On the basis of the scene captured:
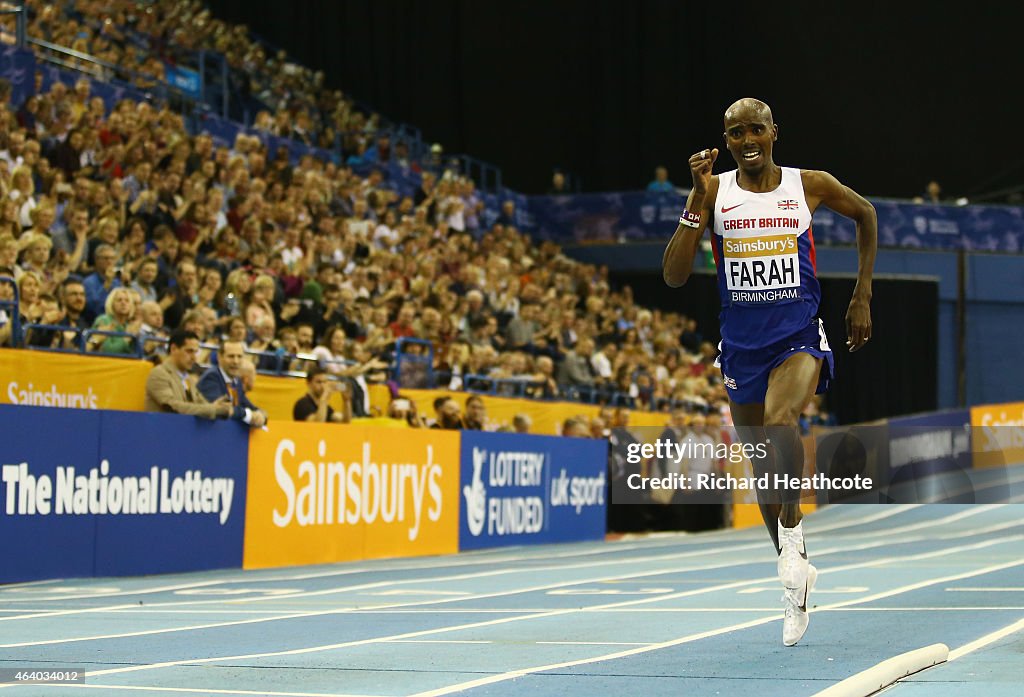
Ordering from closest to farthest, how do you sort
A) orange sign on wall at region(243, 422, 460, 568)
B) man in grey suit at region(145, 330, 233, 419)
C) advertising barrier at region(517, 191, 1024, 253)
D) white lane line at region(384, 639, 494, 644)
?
white lane line at region(384, 639, 494, 644), man in grey suit at region(145, 330, 233, 419), orange sign on wall at region(243, 422, 460, 568), advertising barrier at region(517, 191, 1024, 253)

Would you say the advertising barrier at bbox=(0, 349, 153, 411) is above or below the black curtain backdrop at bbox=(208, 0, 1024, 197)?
below

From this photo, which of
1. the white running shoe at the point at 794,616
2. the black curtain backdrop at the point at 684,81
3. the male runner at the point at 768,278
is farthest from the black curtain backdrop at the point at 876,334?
the white running shoe at the point at 794,616

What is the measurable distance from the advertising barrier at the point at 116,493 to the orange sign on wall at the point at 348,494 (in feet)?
1.16

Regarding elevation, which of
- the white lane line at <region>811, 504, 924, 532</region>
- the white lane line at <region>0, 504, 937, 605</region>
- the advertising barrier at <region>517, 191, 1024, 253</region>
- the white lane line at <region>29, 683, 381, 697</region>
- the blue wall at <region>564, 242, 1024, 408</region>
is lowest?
the white lane line at <region>811, 504, 924, 532</region>

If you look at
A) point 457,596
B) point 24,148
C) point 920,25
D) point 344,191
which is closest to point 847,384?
point 920,25

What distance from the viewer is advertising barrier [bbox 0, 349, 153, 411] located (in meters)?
12.0

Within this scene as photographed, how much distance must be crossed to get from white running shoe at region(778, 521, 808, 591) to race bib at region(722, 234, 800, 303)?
105 centimetres

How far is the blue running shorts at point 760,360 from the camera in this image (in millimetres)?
6875

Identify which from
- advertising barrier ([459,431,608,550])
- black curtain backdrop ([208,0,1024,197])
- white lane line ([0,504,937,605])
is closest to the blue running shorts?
white lane line ([0,504,937,605])

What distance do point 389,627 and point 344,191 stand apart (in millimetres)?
15956

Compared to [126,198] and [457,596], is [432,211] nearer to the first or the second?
[126,198]

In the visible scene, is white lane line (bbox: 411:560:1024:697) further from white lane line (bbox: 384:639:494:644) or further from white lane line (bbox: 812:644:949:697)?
white lane line (bbox: 812:644:949:697)

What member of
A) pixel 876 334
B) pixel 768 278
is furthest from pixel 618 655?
pixel 876 334

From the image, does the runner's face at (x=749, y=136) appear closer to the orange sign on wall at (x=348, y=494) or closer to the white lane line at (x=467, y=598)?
the white lane line at (x=467, y=598)
